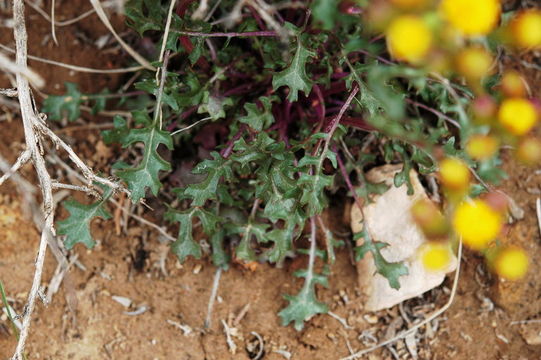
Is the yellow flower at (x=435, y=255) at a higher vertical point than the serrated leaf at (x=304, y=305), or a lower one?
higher

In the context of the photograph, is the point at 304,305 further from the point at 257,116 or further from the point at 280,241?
the point at 257,116

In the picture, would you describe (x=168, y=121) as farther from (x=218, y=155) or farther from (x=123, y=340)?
(x=123, y=340)

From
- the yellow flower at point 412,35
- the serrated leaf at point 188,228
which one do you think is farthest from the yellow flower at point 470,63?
the serrated leaf at point 188,228

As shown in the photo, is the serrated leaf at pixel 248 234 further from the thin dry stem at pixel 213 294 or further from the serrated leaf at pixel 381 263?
the serrated leaf at pixel 381 263

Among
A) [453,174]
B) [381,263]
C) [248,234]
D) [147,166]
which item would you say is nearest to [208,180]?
[147,166]

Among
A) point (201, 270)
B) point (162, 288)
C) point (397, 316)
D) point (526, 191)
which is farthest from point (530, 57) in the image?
point (162, 288)

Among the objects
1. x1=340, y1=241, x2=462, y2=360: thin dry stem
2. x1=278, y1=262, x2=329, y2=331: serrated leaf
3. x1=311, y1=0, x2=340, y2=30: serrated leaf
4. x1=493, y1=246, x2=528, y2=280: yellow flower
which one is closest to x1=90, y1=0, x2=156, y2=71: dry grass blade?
x1=311, y1=0, x2=340, y2=30: serrated leaf
